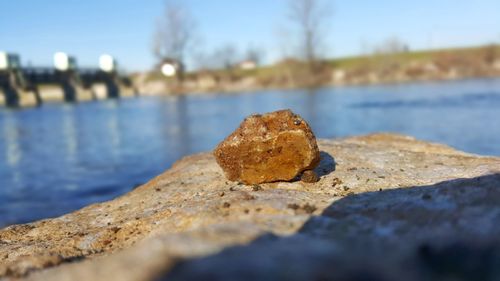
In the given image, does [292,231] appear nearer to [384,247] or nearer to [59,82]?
[384,247]

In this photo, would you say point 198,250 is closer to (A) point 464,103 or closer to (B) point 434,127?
(B) point 434,127

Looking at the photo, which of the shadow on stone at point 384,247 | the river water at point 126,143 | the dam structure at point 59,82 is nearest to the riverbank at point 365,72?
the dam structure at point 59,82

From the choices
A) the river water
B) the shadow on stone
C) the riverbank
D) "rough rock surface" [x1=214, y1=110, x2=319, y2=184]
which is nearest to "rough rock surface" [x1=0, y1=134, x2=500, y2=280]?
the shadow on stone

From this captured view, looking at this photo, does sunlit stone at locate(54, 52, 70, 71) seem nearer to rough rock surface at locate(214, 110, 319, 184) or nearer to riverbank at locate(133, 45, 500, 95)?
riverbank at locate(133, 45, 500, 95)

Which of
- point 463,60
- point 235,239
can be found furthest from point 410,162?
point 463,60

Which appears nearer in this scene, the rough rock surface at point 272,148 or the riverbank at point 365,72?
the rough rock surface at point 272,148

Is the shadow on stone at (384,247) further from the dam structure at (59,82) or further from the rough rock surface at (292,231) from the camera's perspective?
the dam structure at (59,82)

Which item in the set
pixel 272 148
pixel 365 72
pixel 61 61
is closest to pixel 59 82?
pixel 61 61
